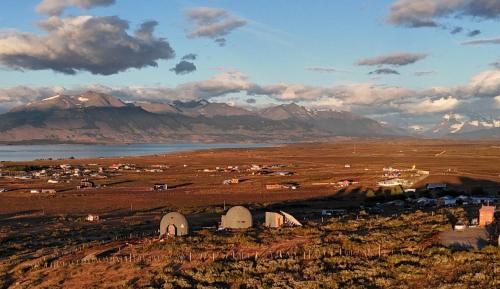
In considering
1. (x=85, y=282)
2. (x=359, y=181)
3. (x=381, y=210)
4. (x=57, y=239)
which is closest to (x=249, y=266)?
(x=85, y=282)

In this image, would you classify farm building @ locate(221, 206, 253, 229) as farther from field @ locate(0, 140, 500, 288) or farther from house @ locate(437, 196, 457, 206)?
house @ locate(437, 196, 457, 206)

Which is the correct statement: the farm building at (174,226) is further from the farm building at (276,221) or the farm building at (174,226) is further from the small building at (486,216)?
the small building at (486,216)

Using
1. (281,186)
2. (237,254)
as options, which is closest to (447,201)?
(237,254)


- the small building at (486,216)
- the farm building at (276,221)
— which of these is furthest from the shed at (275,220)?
the small building at (486,216)

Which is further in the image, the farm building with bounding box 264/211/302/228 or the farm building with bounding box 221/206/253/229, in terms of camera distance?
the farm building with bounding box 221/206/253/229

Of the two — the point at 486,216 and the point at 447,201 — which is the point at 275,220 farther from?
the point at 447,201

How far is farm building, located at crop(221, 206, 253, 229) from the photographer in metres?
36.9

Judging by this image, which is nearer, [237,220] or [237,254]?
[237,254]

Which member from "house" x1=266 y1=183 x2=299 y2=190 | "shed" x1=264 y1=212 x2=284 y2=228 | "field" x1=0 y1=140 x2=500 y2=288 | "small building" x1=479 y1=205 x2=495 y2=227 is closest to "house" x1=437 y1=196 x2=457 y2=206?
"field" x1=0 y1=140 x2=500 y2=288

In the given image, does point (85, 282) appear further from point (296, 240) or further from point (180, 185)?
point (180, 185)

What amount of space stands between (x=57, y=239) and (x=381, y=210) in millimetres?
27264

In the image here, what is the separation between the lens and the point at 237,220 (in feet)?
121

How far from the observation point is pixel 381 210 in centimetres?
4684

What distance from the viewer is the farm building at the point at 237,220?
3691 cm
